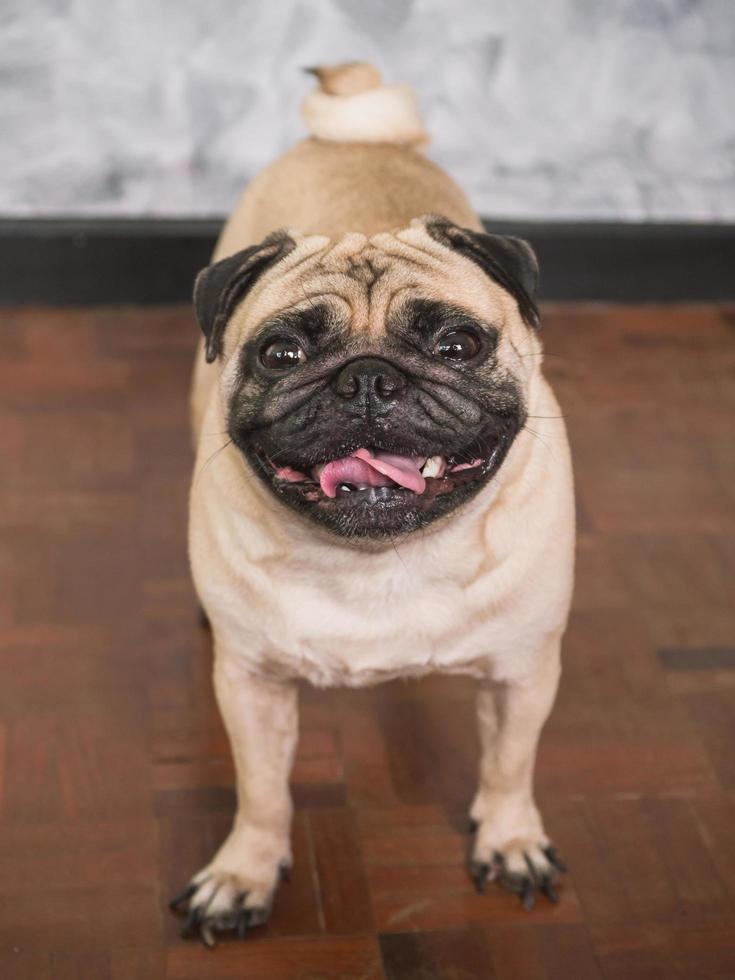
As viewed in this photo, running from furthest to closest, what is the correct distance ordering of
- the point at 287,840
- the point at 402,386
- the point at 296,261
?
the point at 287,840, the point at 296,261, the point at 402,386

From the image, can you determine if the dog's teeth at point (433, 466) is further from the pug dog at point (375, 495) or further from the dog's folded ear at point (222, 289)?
the dog's folded ear at point (222, 289)

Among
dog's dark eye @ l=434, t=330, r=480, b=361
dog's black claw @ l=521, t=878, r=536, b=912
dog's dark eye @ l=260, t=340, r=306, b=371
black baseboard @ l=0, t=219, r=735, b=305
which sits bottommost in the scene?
black baseboard @ l=0, t=219, r=735, b=305

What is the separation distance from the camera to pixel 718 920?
7.14 feet

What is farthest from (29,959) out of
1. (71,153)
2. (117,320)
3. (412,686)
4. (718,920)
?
(71,153)

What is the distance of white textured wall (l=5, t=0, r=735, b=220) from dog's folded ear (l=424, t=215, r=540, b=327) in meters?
1.94

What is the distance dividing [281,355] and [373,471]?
19 cm

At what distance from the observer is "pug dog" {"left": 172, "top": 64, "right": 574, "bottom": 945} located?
5.68 feet

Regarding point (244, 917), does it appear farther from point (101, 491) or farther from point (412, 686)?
point (101, 491)

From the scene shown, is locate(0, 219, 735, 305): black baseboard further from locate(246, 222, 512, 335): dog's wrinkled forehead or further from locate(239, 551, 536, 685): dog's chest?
locate(239, 551, 536, 685): dog's chest

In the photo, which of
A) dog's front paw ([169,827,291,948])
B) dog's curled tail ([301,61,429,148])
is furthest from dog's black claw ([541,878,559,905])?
dog's curled tail ([301,61,429,148])

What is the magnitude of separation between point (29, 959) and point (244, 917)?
0.33 metres

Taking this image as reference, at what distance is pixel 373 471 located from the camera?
1745 millimetres

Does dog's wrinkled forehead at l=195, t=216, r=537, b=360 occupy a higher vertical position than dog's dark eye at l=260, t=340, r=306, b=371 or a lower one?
higher

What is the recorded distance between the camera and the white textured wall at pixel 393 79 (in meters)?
3.58
